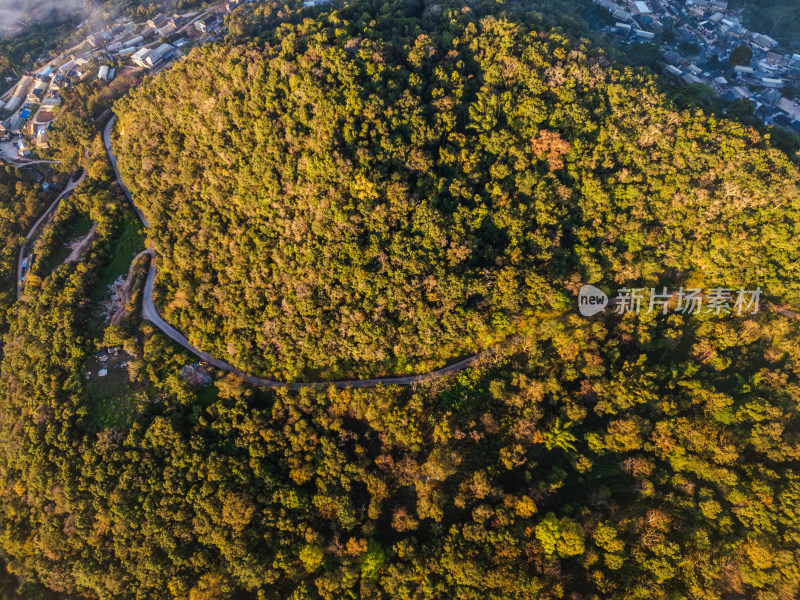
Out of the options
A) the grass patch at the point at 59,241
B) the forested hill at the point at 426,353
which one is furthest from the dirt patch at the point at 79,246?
the forested hill at the point at 426,353

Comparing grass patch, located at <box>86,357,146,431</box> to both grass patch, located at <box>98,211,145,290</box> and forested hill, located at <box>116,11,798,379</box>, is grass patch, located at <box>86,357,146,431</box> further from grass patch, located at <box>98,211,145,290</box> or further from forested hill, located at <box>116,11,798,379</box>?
grass patch, located at <box>98,211,145,290</box>

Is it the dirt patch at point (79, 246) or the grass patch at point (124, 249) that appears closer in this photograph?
the grass patch at point (124, 249)

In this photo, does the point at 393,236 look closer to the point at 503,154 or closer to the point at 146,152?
the point at 503,154

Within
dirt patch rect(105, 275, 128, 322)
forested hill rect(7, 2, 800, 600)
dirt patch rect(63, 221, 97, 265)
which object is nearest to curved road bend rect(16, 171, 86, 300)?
dirt patch rect(63, 221, 97, 265)

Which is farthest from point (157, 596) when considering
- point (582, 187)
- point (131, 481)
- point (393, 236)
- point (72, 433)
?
point (582, 187)

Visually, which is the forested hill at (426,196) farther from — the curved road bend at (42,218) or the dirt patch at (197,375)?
the curved road bend at (42,218)

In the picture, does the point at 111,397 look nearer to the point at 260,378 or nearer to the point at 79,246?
the point at 260,378
